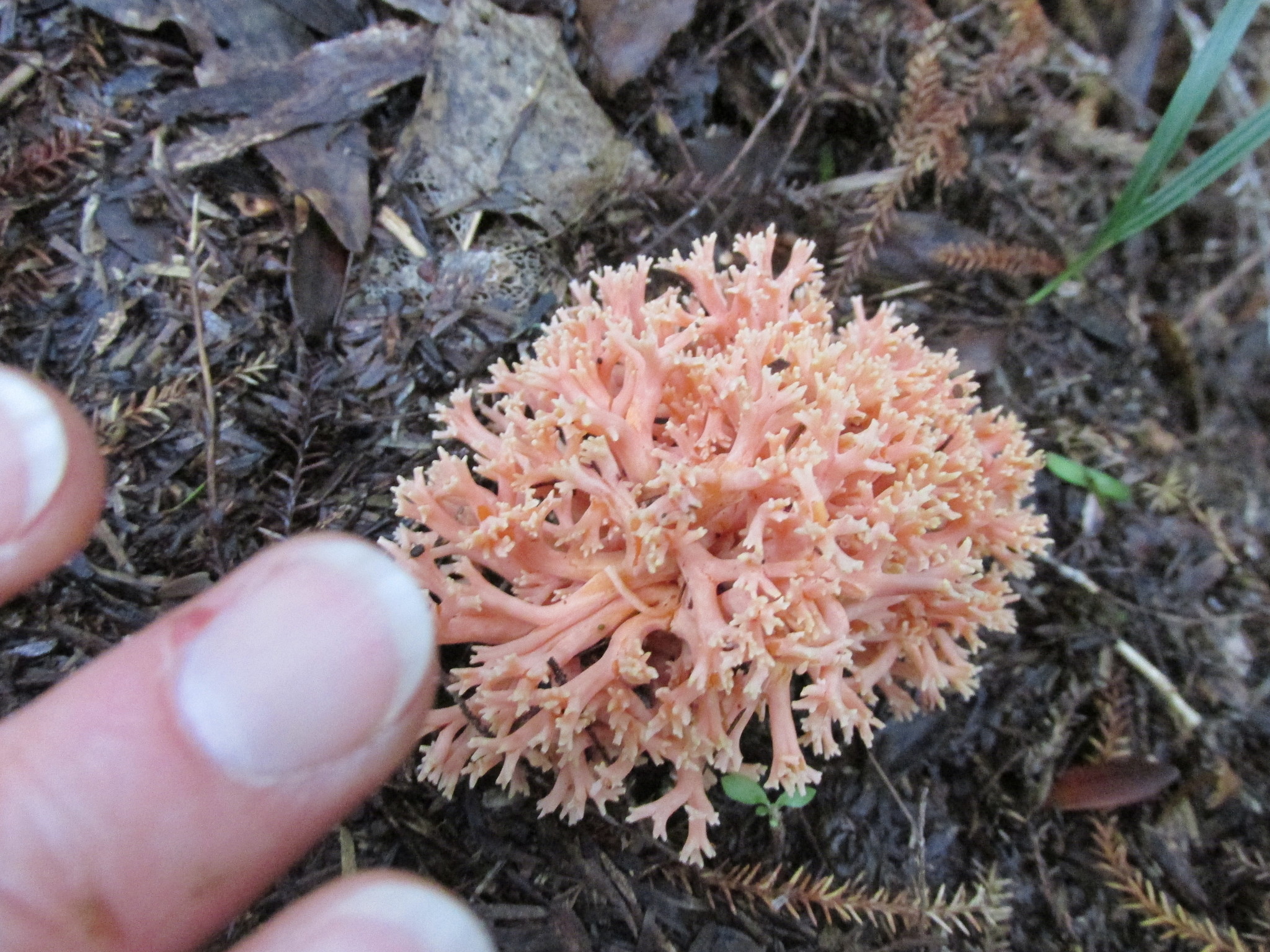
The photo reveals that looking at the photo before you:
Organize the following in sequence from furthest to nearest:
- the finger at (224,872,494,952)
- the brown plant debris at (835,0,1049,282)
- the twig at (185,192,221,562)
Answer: the brown plant debris at (835,0,1049,282) < the twig at (185,192,221,562) < the finger at (224,872,494,952)

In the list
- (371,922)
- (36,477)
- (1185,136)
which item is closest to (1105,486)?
(1185,136)

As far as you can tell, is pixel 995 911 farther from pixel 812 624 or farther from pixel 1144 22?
pixel 1144 22

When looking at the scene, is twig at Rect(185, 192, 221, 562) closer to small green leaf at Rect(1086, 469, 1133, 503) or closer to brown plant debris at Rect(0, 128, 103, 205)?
brown plant debris at Rect(0, 128, 103, 205)

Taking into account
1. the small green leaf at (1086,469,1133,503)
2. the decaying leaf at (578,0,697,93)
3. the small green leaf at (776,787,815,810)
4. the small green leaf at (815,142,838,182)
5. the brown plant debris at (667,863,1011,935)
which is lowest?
the brown plant debris at (667,863,1011,935)

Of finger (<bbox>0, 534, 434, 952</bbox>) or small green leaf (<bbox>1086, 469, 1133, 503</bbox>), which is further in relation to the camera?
small green leaf (<bbox>1086, 469, 1133, 503</bbox>)

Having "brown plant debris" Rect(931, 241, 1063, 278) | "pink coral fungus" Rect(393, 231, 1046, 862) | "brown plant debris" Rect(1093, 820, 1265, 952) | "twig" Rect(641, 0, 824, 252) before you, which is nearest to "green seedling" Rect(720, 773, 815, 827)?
"pink coral fungus" Rect(393, 231, 1046, 862)
